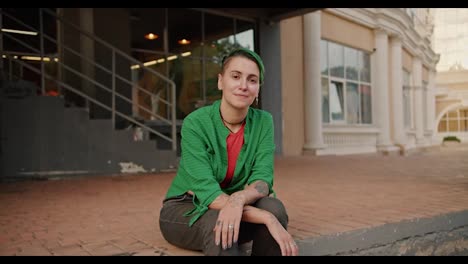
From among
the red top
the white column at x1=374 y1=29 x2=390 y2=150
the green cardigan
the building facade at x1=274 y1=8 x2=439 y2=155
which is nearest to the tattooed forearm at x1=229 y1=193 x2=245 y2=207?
the green cardigan

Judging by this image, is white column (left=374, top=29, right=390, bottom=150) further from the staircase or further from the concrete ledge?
the concrete ledge

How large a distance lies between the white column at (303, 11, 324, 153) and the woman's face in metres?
11.0

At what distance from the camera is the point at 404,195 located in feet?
16.2

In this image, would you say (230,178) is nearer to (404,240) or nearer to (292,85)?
(404,240)

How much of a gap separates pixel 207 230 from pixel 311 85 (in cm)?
1159

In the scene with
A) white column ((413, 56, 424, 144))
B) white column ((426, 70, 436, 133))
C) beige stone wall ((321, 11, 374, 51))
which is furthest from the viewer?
white column ((426, 70, 436, 133))

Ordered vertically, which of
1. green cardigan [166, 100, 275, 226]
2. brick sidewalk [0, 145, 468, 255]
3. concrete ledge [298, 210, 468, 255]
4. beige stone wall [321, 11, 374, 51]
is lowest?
concrete ledge [298, 210, 468, 255]

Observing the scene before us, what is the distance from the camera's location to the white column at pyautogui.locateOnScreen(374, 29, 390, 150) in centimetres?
1719

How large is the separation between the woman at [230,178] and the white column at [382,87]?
15507mm

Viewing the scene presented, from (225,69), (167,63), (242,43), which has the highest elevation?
(242,43)

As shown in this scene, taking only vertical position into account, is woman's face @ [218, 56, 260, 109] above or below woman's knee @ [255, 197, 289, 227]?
above
